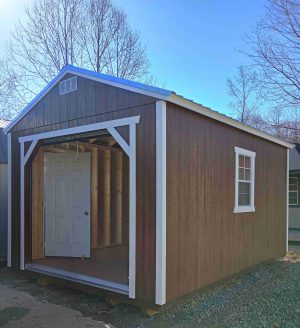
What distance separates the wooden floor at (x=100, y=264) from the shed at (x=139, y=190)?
0.02 m

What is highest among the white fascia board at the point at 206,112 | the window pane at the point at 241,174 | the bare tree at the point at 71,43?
the bare tree at the point at 71,43

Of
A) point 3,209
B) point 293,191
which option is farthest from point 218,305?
point 293,191

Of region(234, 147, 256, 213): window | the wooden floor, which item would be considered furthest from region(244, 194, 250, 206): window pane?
the wooden floor

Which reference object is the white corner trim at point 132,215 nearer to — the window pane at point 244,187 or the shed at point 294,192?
the window pane at point 244,187

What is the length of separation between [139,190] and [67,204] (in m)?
3.20

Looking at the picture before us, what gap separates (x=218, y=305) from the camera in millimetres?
5406

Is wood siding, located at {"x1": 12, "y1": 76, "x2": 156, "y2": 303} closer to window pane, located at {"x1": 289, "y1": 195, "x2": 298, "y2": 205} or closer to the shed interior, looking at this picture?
the shed interior

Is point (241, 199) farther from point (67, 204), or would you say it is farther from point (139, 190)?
point (67, 204)

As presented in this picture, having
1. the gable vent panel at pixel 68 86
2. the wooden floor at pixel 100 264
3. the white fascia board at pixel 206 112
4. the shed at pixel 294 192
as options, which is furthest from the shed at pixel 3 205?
the shed at pixel 294 192

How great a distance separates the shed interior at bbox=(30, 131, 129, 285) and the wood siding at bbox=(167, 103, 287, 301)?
1082mm

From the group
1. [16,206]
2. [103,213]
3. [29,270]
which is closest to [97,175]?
[103,213]

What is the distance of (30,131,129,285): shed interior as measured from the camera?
688cm

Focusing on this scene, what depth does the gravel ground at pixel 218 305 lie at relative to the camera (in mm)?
4777

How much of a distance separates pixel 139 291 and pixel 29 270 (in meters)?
2.77
